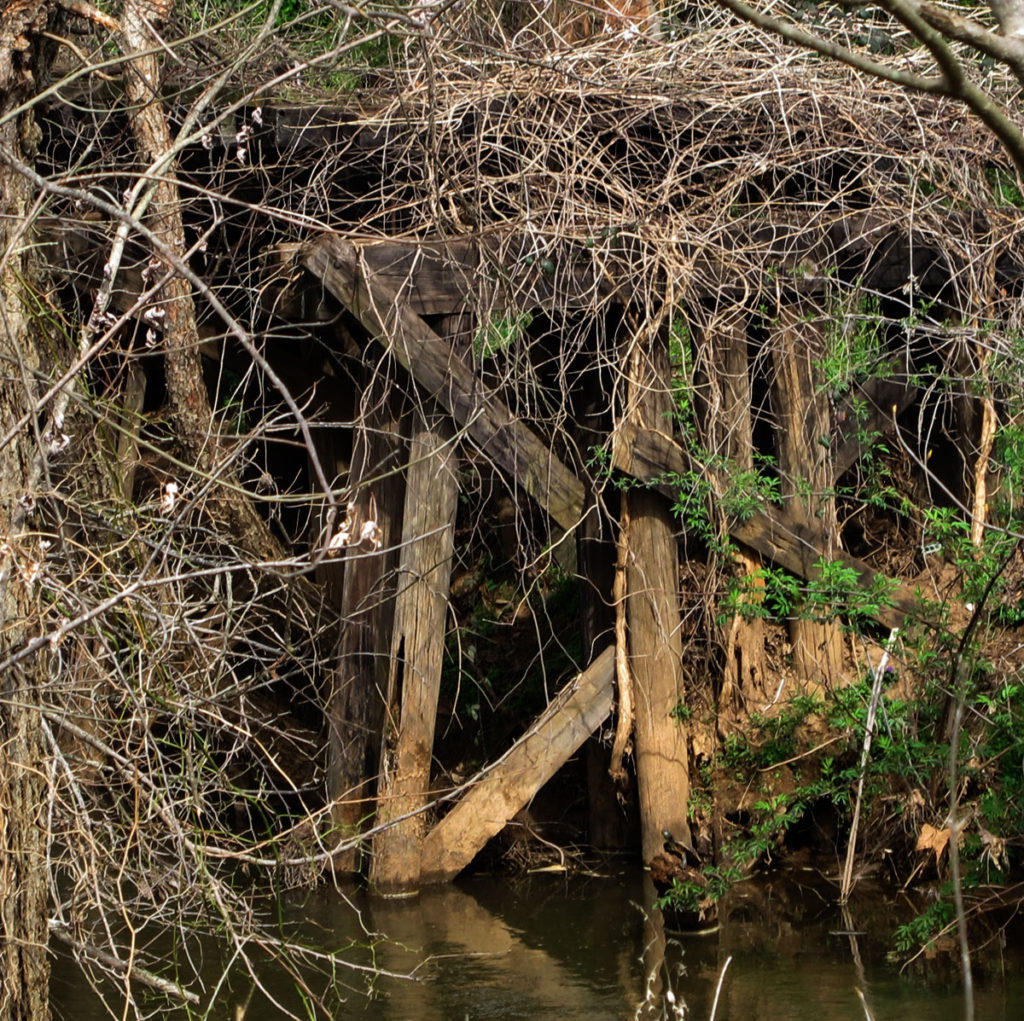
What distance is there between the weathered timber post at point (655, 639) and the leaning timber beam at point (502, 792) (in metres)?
0.26

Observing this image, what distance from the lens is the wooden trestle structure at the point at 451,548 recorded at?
5.32 meters

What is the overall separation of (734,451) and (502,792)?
1.68 m

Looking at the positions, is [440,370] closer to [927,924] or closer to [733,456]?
[733,456]

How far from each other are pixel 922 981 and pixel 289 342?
162 inches

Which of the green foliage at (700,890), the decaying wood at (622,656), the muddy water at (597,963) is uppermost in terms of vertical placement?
the decaying wood at (622,656)

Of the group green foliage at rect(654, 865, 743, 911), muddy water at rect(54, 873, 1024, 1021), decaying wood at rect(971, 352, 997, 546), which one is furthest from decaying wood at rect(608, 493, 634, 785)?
decaying wood at rect(971, 352, 997, 546)

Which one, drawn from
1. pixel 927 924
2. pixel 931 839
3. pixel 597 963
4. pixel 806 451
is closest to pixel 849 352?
pixel 806 451

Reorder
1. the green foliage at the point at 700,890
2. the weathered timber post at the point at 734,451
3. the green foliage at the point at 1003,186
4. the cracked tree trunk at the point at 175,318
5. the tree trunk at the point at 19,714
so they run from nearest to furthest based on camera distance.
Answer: the tree trunk at the point at 19,714, the green foliage at the point at 700,890, the weathered timber post at the point at 734,451, the cracked tree trunk at the point at 175,318, the green foliage at the point at 1003,186

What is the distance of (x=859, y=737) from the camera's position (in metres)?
5.16

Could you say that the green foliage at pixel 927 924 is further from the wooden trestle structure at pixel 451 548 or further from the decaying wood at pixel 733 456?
the decaying wood at pixel 733 456

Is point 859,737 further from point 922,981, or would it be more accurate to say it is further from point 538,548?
point 538,548

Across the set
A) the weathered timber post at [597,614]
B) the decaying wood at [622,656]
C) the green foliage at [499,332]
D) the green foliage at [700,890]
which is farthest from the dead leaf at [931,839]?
the green foliage at [499,332]

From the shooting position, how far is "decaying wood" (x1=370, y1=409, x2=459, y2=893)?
538 cm

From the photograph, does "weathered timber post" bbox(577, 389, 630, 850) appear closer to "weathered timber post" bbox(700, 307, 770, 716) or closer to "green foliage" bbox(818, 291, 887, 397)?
"weathered timber post" bbox(700, 307, 770, 716)
